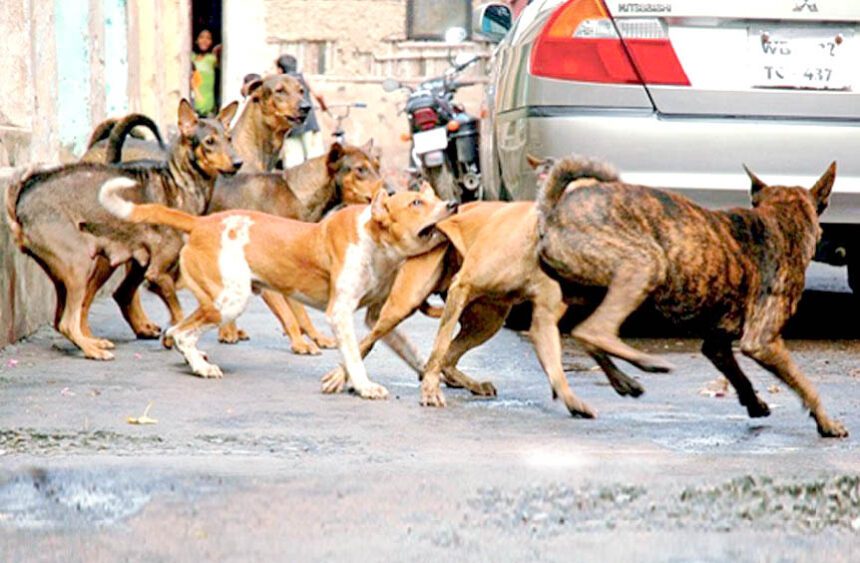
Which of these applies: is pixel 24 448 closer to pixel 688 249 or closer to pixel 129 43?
pixel 688 249

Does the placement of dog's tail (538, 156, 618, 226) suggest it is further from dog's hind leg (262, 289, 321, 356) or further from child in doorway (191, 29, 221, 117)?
child in doorway (191, 29, 221, 117)

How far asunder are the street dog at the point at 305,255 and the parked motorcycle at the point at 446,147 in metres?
6.36

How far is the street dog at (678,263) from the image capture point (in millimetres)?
6434

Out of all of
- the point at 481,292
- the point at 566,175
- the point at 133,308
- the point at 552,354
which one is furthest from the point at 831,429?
the point at 133,308

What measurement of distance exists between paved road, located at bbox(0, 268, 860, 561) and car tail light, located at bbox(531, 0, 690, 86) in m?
1.34

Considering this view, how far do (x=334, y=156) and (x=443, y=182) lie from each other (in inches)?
203

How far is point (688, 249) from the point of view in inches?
257

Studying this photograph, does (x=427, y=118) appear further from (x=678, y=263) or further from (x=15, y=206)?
(x=678, y=263)

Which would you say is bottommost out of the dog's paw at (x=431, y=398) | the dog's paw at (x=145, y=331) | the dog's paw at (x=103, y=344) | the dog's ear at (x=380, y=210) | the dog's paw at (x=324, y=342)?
the dog's paw at (x=145, y=331)

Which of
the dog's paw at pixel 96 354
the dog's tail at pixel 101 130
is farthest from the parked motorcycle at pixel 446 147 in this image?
the dog's paw at pixel 96 354

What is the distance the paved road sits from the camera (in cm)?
443

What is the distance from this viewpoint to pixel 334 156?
31.3 ft

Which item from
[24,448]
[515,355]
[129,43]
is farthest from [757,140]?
[129,43]

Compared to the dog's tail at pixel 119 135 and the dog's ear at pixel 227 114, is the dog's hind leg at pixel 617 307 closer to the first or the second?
the dog's ear at pixel 227 114
